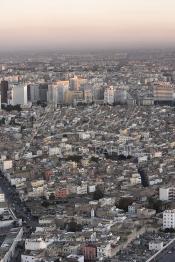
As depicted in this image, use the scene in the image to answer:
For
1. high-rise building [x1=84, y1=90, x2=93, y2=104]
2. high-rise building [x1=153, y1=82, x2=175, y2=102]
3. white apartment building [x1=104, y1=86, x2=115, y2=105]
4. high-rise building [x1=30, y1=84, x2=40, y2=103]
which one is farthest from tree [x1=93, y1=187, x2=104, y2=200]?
high-rise building [x1=30, y1=84, x2=40, y2=103]

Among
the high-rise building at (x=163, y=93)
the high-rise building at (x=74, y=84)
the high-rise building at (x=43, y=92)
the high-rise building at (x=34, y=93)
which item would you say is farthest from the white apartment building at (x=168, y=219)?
the high-rise building at (x=74, y=84)

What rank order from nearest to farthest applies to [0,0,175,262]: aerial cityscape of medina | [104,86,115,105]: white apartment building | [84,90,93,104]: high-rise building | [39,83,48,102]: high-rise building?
[0,0,175,262]: aerial cityscape of medina
[104,86,115,105]: white apartment building
[84,90,93,104]: high-rise building
[39,83,48,102]: high-rise building

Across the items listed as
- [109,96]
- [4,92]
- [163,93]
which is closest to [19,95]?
[4,92]

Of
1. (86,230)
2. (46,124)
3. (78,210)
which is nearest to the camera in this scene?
(86,230)

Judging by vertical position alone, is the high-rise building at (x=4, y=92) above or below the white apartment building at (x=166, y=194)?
below

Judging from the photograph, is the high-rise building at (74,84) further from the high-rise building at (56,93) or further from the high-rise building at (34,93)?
the high-rise building at (34,93)

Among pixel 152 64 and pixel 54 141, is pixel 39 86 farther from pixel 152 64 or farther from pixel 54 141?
pixel 152 64

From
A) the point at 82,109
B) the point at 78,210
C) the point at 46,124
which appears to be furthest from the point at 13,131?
the point at 78,210

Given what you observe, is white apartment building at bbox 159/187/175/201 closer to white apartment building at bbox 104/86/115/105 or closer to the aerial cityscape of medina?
the aerial cityscape of medina

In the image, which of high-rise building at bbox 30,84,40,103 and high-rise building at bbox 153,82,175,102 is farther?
high-rise building at bbox 30,84,40,103
